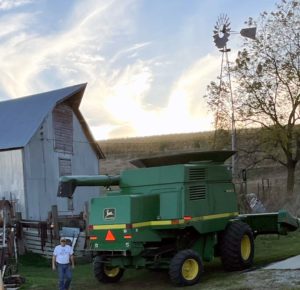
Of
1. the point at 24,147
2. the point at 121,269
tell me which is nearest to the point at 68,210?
the point at 24,147

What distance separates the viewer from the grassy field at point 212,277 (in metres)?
12.3

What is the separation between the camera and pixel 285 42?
34.1 meters

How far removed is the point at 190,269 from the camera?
1363 centimetres

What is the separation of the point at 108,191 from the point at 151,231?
188 centimetres

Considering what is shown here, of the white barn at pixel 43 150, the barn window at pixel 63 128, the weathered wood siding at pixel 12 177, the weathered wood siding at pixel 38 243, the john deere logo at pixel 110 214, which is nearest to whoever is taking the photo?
the john deere logo at pixel 110 214

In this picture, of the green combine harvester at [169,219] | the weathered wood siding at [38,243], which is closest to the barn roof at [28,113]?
the weathered wood siding at [38,243]

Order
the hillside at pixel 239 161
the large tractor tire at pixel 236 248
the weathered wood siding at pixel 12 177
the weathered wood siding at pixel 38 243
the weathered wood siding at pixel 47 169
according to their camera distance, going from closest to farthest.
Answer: the large tractor tire at pixel 236 248
the weathered wood siding at pixel 38 243
the weathered wood siding at pixel 12 177
the weathered wood siding at pixel 47 169
the hillside at pixel 239 161

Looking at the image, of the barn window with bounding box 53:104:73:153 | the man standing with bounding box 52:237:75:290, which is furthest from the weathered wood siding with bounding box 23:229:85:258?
the man standing with bounding box 52:237:75:290

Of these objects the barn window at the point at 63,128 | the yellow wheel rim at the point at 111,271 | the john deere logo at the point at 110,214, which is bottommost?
the yellow wheel rim at the point at 111,271

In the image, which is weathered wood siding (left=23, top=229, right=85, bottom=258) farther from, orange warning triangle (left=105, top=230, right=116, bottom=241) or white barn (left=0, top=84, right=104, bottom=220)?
orange warning triangle (left=105, top=230, right=116, bottom=241)

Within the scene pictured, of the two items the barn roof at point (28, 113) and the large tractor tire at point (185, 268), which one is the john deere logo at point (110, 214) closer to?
the large tractor tire at point (185, 268)

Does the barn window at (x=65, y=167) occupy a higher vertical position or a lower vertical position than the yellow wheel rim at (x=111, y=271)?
higher

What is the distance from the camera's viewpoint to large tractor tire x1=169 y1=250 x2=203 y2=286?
43.2 ft

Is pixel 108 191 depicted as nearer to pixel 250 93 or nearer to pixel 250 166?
pixel 250 93
